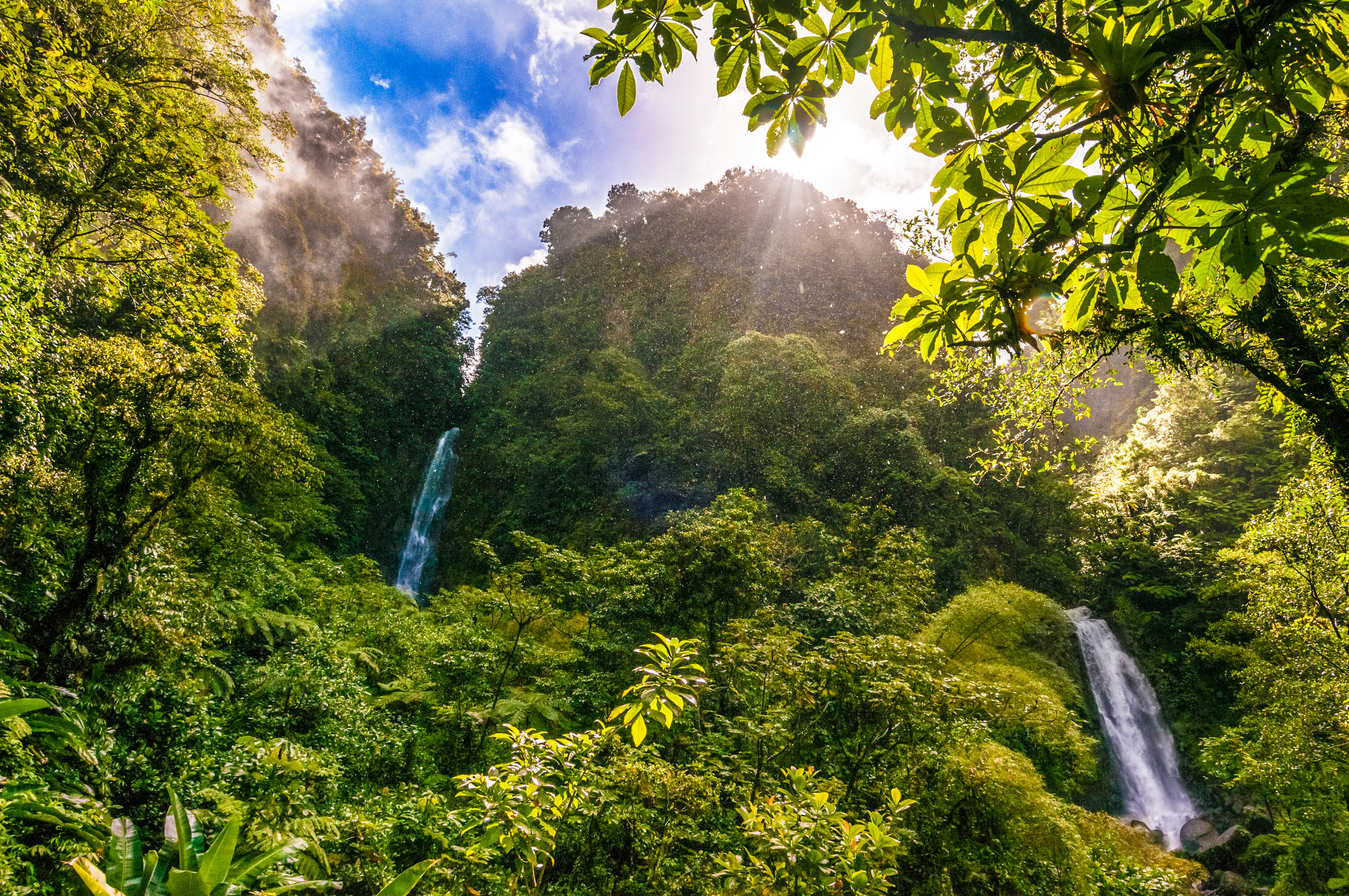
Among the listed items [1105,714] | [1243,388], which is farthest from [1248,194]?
[1243,388]

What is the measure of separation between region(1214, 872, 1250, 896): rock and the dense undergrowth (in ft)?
1.49

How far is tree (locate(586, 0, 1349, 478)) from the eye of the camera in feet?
2.39

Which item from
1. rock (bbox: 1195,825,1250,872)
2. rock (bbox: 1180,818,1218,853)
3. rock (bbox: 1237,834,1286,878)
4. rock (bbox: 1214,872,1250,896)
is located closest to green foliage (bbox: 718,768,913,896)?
rock (bbox: 1237,834,1286,878)

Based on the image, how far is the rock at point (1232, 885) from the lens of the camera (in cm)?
768

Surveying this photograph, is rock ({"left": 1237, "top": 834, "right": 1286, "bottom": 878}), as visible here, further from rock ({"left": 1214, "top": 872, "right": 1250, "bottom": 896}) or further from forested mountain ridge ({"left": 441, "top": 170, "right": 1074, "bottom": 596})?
forested mountain ridge ({"left": 441, "top": 170, "right": 1074, "bottom": 596})

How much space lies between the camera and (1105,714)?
1103 cm

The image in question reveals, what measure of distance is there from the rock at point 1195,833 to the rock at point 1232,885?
0.94 metres

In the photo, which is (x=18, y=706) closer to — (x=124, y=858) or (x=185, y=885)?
(x=124, y=858)

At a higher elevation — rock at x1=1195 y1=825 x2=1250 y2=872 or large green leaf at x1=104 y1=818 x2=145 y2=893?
large green leaf at x1=104 y1=818 x2=145 y2=893

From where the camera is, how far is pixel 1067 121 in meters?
0.90

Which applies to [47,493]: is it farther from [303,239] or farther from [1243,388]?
[1243,388]

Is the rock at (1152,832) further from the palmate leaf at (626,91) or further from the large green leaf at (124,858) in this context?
the palmate leaf at (626,91)

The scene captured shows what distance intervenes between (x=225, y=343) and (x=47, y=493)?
296cm

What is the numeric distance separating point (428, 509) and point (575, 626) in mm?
13588
